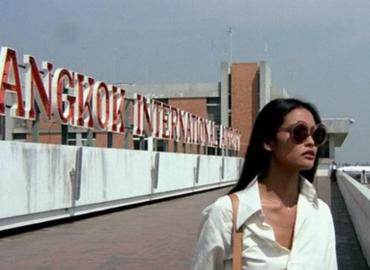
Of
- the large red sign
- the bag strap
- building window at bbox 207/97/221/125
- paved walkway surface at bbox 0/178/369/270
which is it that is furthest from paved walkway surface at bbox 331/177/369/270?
building window at bbox 207/97/221/125

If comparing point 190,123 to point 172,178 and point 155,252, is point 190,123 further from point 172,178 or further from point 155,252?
point 155,252

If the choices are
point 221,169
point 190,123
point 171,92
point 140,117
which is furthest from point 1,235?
point 171,92

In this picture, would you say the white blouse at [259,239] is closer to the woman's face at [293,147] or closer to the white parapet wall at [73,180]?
the woman's face at [293,147]

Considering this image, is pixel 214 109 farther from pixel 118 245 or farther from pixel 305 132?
pixel 305 132

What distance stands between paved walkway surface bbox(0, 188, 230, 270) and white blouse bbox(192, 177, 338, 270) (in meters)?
8.43

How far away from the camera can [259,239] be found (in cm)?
290

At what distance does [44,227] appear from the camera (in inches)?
693

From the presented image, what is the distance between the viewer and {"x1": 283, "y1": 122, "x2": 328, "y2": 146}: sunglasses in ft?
9.90

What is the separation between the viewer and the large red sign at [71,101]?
53.4 ft

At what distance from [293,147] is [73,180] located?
16336mm

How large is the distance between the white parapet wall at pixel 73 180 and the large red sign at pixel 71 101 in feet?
2.84

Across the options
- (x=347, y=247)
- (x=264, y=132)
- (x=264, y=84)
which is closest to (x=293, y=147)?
(x=264, y=132)

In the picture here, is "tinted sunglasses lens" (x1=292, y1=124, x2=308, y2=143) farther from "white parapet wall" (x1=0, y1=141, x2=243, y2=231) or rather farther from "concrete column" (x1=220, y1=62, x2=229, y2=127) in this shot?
"concrete column" (x1=220, y1=62, x2=229, y2=127)

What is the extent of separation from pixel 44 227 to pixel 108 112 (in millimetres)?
6191
